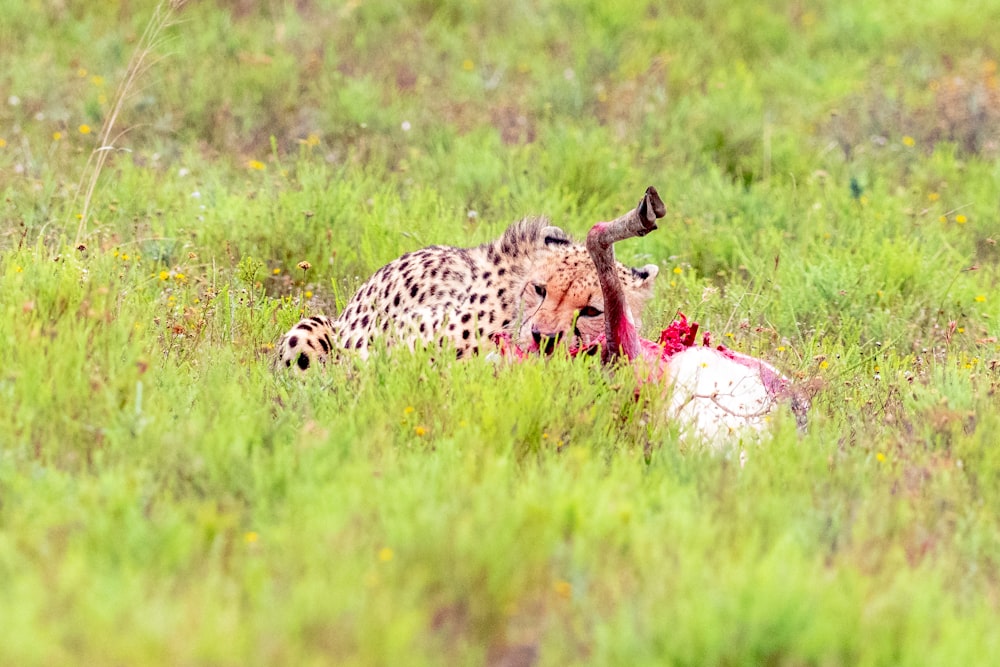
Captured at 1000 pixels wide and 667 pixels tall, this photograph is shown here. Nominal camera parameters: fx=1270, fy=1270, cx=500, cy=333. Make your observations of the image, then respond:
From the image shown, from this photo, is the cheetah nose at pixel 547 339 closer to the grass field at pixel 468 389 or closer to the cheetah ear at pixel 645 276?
the grass field at pixel 468 389

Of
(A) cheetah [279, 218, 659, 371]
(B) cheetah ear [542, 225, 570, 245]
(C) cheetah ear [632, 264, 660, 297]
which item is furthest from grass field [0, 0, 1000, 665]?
(B) cheetah ear [542, 225, 570, 245]

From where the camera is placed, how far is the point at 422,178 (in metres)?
7.05

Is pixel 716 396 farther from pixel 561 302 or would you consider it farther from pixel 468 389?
pixel 468 389

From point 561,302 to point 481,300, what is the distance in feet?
1.31

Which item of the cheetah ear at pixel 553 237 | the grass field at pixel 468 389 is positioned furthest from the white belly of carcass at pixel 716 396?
the cheetah ear at pixel 553 237

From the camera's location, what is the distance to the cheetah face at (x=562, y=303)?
432 centimetres

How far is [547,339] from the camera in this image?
4258mm

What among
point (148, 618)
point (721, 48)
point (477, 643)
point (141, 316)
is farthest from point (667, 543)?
point (721, 48)

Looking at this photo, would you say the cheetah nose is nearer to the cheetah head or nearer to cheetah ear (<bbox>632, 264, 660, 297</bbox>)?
the cheetah head

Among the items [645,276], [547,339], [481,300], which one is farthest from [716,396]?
[481,300]

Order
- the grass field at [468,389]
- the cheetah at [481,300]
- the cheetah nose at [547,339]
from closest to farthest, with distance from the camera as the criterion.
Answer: the grass field at [468,389], the cheetah nose at [547,339], the cheetah at [481,300]

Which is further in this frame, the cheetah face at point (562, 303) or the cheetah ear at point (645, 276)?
the cheetah ear at point (645, 276)

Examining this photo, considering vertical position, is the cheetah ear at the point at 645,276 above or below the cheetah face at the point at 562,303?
above

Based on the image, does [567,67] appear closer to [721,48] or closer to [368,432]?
[721,48]
